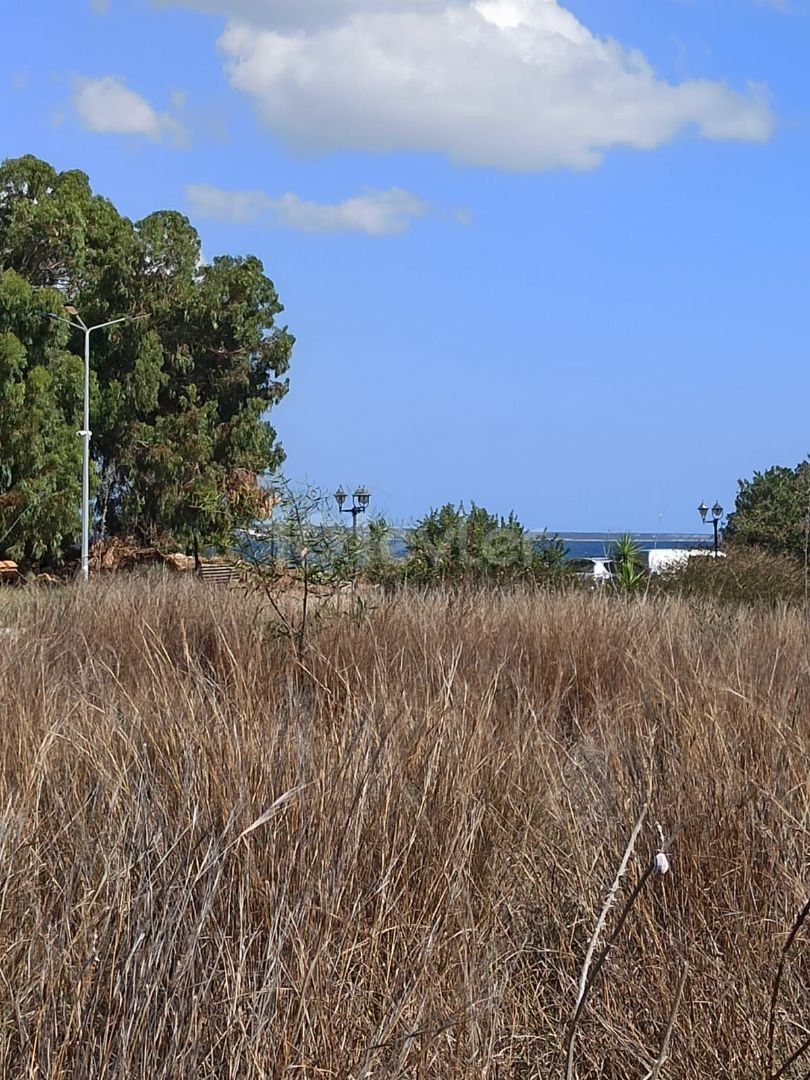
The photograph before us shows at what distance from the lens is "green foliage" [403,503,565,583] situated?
17531 millimetres

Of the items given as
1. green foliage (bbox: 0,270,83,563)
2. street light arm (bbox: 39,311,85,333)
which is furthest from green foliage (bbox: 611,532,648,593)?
street light arm (bbox: 39,311,85,333)

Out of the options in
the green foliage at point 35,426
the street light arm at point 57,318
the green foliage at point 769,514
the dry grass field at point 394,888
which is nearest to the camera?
the dry grass field at point 394,888

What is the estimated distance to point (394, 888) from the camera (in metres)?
3.71

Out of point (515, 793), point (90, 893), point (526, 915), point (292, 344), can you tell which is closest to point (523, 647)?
point (515, 793)

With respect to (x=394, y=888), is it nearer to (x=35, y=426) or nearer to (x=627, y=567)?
(x=627, y=567)

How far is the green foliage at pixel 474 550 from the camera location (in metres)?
17.5

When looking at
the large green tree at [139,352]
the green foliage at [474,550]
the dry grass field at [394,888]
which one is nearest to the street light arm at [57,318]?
the large green tree at [139,352]

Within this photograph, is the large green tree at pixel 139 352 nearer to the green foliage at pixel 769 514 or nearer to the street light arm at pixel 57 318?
the street light arm at pixel 57 318

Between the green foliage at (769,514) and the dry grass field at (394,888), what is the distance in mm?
21579

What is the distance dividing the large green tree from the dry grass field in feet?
93.4

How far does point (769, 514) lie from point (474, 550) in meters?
16.9

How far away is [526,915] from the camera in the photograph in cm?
383

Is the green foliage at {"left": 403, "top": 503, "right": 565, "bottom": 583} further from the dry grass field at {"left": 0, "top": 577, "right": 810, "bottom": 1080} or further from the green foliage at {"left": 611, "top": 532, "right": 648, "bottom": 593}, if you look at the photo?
the dry grass field at {"left": 0, "top": 577, "right": 810, "bottom": 1080}

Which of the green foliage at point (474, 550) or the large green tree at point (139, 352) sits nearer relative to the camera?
the green foliage at point (474, 550)
